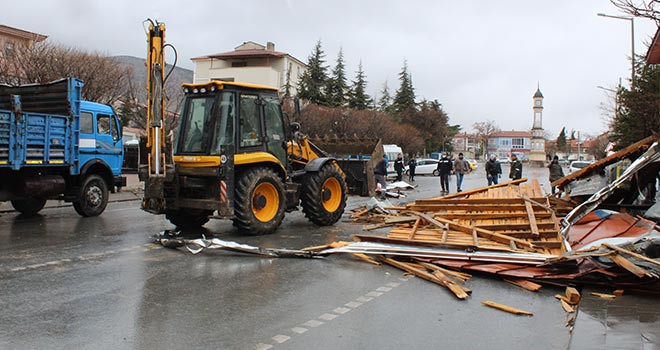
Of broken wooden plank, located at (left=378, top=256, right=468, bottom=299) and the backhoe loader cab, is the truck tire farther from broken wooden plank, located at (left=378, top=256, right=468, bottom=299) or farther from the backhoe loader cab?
broken wooden plank, located at (left=378, top=256, right=468, bottom=299)

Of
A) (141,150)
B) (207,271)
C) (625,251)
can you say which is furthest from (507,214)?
(141,150)

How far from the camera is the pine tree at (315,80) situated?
48281mm

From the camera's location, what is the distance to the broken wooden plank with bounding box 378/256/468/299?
20.1 feet

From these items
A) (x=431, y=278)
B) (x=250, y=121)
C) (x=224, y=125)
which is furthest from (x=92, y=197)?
(x=431, y=278)

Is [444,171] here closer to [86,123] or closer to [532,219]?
[532,219]

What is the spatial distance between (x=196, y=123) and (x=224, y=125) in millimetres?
658

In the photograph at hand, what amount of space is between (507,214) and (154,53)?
6814 mm

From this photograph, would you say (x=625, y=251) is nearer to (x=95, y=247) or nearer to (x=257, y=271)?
(x=257, y=271)

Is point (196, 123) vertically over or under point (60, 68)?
under

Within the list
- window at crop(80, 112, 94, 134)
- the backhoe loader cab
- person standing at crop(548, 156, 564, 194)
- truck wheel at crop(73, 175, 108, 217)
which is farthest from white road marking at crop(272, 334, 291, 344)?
person standing at crop(548, 156, 564, 194)

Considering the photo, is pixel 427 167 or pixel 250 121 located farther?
pixel 427 167

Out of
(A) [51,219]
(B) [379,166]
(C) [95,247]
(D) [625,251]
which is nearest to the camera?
(D) [625,251]

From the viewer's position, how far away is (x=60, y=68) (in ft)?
66.1

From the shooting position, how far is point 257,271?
709 centimetres
